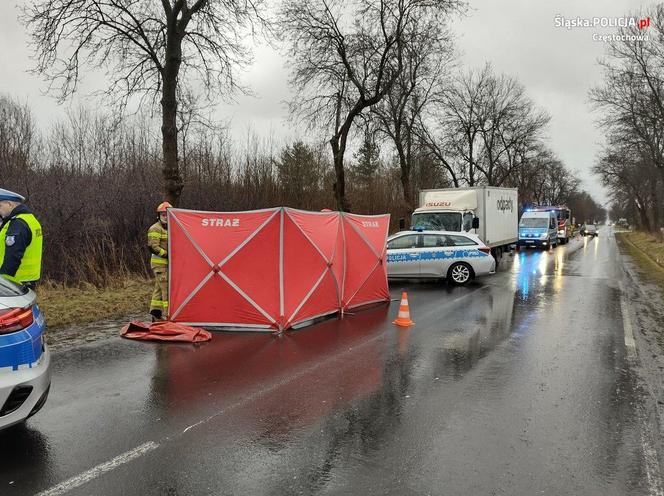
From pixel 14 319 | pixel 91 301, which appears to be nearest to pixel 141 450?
pixel 14 319

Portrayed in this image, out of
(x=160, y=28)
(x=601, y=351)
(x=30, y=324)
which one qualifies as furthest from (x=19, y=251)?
(x=160, y=28)

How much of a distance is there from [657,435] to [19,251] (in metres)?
6.34

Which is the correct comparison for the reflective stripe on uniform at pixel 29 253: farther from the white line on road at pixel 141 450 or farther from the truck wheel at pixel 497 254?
the truck wheel at pixel 497 254

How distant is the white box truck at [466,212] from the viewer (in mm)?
19250

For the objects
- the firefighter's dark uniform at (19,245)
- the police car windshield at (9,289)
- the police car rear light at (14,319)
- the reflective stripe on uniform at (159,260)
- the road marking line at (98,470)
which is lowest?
the road marking line at (98,470)

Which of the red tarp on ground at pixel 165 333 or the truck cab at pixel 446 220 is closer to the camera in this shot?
the red tarp on ground at pixel 165 333

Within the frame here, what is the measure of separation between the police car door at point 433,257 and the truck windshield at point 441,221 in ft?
12.7

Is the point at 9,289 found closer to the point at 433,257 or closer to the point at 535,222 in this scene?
the point at 433,257

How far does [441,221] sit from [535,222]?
58.7 ft

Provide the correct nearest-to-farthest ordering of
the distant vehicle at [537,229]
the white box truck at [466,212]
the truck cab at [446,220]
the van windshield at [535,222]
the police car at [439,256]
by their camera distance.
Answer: the police car at [439,256] < the truck cab at [446,220] < the white box truck at [466,212] < the distant vehicle at [537,229] < the van windshield at [535,222]

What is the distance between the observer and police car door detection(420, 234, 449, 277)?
1503 centimetres

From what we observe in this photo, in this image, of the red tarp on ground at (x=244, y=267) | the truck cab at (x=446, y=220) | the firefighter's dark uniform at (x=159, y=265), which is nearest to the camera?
the red tarp on ground at (x=244, y=267)

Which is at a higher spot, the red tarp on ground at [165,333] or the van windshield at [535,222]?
the van windshield at [535,222]

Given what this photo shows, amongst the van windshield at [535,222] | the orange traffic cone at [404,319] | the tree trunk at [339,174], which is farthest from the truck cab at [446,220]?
the van windshield at [535,222]
